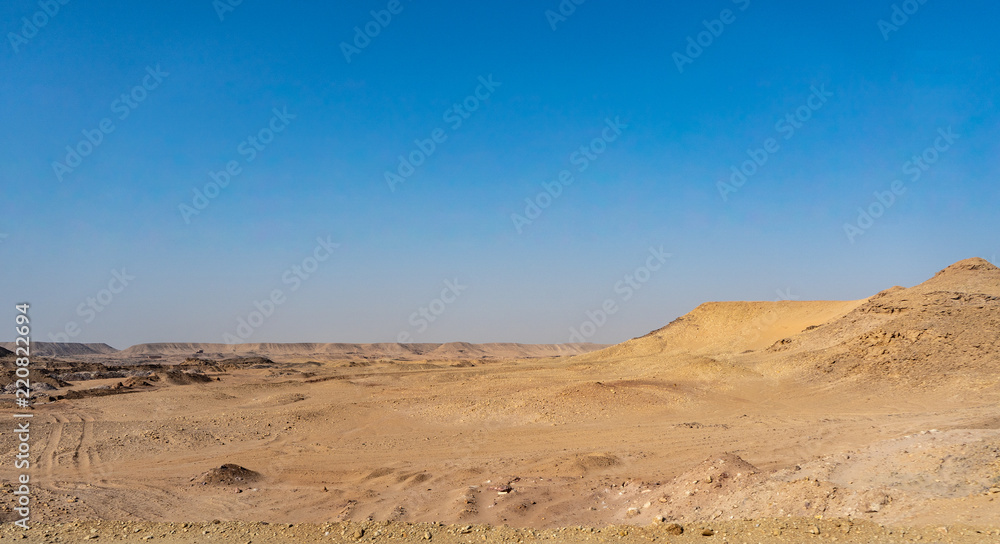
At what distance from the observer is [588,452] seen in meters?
15.1

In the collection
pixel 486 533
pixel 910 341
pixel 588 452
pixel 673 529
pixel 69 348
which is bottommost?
pixel 673 529

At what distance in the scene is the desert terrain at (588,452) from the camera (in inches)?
285

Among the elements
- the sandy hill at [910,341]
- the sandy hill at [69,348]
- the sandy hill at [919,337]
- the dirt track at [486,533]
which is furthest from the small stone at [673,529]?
the sandy hill at [69,348]

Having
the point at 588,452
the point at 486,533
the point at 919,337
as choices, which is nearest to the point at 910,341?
the point at 919,337

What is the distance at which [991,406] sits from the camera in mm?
18391

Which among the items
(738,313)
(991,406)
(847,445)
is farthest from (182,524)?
(738,313)

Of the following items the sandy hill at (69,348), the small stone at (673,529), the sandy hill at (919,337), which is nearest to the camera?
the small stone at (673,529)

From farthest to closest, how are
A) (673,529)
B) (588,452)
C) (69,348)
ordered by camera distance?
(69,348) → (588,452) → (673,529)

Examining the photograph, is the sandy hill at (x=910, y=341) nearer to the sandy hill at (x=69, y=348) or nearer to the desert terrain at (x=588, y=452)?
the desert terrain at (x=588, y=452)

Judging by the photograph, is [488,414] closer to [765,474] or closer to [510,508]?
[510,508]

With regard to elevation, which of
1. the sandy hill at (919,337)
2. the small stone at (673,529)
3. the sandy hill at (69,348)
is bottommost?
the small stone at (673,529)

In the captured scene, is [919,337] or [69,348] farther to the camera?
[69,348]

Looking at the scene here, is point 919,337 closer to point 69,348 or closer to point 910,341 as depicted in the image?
point 910,341

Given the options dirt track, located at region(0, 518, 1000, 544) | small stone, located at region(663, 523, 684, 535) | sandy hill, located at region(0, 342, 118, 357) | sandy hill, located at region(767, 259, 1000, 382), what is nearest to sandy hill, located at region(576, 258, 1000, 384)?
sandy hill, located at region(767, 259, 1000, 382)
